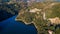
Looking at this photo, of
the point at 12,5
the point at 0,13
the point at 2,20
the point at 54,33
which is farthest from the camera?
the point at 12,5

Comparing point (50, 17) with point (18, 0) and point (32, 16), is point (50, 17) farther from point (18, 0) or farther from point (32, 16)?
point (18, 0)

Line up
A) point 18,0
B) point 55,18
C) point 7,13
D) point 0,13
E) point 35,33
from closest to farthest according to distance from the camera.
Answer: point 35,33 < point 55,18 < point 0,13 < point 7,13 < point 18,0

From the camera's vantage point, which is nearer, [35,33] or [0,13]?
[35,33]

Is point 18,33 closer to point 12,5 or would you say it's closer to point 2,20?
point 2,20

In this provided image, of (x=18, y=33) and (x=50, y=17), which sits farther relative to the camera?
(x=50, y=17)

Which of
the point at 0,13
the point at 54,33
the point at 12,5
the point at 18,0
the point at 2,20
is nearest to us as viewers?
the point at 54,33

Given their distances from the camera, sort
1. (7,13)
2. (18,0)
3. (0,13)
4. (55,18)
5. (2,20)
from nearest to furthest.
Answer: (55,18) < (2,20) < (0,13) < (7,13) < (18,0)

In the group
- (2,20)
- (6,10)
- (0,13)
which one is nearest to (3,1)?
(6,10)

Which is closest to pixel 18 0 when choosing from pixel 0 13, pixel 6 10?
pixel 6 10
